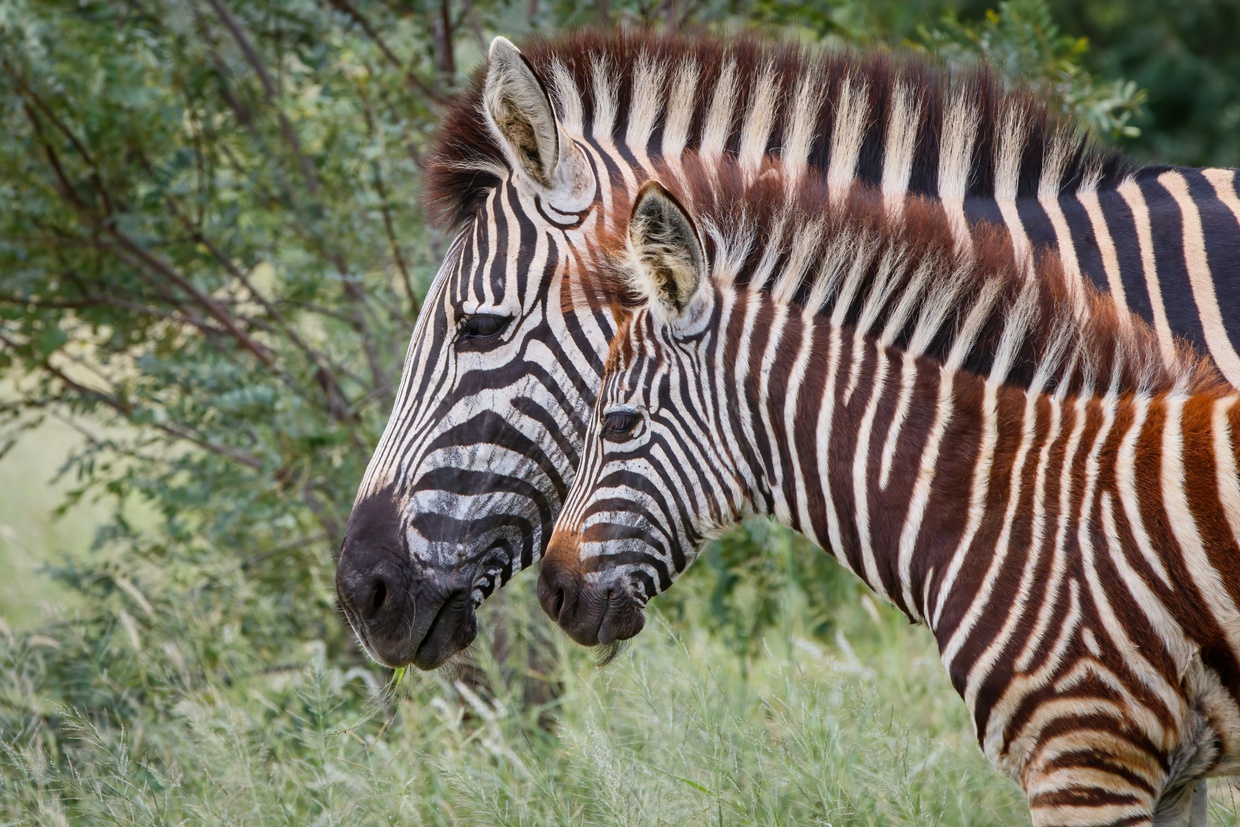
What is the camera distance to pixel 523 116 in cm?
384

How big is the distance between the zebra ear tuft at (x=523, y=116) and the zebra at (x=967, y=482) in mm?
495

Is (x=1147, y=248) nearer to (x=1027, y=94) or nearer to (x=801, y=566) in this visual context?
(x=1027, y=94)

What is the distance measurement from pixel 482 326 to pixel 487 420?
34cm

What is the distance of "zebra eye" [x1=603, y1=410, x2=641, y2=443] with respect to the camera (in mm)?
3266

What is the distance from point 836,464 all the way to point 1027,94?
169cm

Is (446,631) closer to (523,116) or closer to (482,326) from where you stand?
(482,326)

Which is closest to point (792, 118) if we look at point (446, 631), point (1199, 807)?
point (446, 631)

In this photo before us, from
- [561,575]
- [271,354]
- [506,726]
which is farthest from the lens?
[271,354]

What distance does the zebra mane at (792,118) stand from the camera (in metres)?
3.86

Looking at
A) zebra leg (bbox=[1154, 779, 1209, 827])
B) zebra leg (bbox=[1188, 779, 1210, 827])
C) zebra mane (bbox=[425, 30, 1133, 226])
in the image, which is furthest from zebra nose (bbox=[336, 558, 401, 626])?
zebra leg (bbox=[1188, 779, 1210, 827])

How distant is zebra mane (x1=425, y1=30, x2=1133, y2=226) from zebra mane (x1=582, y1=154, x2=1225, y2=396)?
0.50 metres

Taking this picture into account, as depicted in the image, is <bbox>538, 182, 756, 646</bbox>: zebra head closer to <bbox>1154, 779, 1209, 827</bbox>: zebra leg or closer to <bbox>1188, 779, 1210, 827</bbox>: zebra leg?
<bbox>1154, 779, 1209, 827</bbox>: zebra leg

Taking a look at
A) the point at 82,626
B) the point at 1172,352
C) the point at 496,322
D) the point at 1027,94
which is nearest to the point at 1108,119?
the point at 1027,94

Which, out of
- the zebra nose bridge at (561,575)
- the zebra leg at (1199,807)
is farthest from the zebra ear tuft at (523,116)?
the zebra leg at (1199,807)
